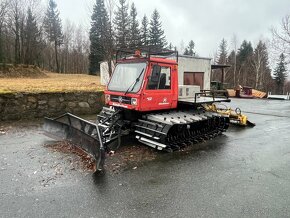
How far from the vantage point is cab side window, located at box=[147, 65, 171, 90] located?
22.6ft

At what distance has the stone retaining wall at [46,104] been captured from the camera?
10.0 m

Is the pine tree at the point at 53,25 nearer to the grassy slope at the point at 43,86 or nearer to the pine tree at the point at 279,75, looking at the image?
the grassy slope at the point at 43,86

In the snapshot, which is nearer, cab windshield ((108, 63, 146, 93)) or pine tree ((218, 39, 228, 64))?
cab windshield ((108, 63, 146, 93))

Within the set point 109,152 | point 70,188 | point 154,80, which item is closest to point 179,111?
point 154,80

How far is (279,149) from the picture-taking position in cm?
749

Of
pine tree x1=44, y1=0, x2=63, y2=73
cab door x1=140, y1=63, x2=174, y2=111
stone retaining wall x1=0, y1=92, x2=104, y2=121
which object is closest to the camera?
cab door x1=140, y1=63, x2=174, y2=111

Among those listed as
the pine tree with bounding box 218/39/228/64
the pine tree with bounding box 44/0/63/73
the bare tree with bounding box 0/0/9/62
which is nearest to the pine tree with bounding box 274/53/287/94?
the pine tree with bounding box 218/39/228/64

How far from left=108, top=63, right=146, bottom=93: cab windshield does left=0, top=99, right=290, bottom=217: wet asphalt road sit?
6.79ft

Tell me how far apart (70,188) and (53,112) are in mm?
7117

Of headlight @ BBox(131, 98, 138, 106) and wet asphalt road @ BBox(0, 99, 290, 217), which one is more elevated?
headlight @ BBox(131, 98, 138, 106)

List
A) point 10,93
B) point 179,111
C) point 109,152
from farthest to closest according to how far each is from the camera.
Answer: point 10,93 < point 179,111 < point 109,152

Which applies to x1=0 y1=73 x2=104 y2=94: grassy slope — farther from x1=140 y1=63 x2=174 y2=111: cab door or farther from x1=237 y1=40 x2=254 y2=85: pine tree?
x1=237 y1=40 x2=254 y2=85: pine tree

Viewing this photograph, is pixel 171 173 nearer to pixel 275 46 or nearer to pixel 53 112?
pixel 53 112

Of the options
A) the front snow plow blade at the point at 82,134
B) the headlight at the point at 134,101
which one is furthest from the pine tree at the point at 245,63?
the front snow plow blade at the point at 82,134
